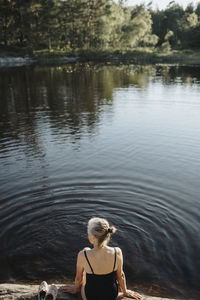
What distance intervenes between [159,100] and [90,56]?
6339 centimetres

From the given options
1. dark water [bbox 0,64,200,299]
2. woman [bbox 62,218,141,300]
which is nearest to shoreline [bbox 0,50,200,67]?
dark water [bbox 0,64,200,299]

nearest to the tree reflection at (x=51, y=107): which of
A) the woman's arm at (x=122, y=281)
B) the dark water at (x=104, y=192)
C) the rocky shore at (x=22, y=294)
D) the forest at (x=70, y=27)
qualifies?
the dark water at (x=104, y=192)

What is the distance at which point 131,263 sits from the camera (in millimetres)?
6301

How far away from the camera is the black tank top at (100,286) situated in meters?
4.16

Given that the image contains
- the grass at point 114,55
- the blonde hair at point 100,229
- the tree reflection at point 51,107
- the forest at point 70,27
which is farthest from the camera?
the forest at point 70,27

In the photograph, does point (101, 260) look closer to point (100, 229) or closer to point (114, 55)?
point (100, 229)

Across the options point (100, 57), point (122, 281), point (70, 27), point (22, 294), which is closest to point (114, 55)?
point (100, 57)

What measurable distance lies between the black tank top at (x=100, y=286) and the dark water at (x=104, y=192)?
5.64 feet

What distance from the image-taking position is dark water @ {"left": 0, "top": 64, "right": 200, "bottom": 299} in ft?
20.6

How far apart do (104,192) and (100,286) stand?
5.17 metres

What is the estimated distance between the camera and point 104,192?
9297 millimetres

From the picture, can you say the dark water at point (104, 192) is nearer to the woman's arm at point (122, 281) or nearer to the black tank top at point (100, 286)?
the woman's arm at point (122, 281)

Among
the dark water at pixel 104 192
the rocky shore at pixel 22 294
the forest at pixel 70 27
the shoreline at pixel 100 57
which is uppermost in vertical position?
the forest at pixel 70 27

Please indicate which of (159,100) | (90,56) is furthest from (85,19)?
(159,100)
